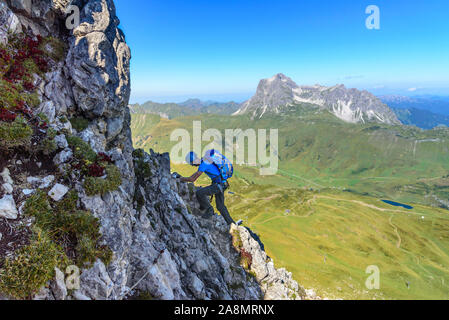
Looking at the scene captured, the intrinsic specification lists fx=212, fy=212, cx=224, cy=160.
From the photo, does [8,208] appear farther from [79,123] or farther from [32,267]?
[79,123]

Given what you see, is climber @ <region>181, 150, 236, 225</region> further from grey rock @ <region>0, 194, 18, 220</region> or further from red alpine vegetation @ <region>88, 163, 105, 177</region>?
grey rock @ <region>0, 194, 18, 220</region>

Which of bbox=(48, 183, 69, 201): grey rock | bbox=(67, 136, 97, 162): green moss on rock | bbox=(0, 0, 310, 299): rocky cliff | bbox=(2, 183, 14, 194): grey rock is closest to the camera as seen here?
bbox=(0, 0, 310, 299): rocky cliff

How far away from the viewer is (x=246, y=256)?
3203cm

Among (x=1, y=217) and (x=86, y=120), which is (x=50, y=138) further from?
(x=86, y=120)

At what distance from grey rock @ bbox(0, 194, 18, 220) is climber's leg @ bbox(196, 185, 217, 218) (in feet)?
65.2

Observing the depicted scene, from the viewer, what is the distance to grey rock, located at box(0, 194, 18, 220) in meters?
8.29

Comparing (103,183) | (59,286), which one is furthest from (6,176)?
(59,286)

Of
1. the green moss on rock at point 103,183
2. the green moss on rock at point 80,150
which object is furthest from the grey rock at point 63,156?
the green moss on rock at point 103,183

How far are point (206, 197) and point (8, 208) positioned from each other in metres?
22.1

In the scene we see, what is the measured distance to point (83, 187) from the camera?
1119 cm

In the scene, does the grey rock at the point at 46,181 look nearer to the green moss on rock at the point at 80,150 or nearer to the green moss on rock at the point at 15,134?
the green moss on rock at the point at 80,150

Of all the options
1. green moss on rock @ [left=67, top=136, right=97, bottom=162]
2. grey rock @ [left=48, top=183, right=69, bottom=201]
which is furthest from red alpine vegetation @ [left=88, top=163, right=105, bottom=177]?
grey rock @ [left=48, top=183, right=69, bottom=201]
